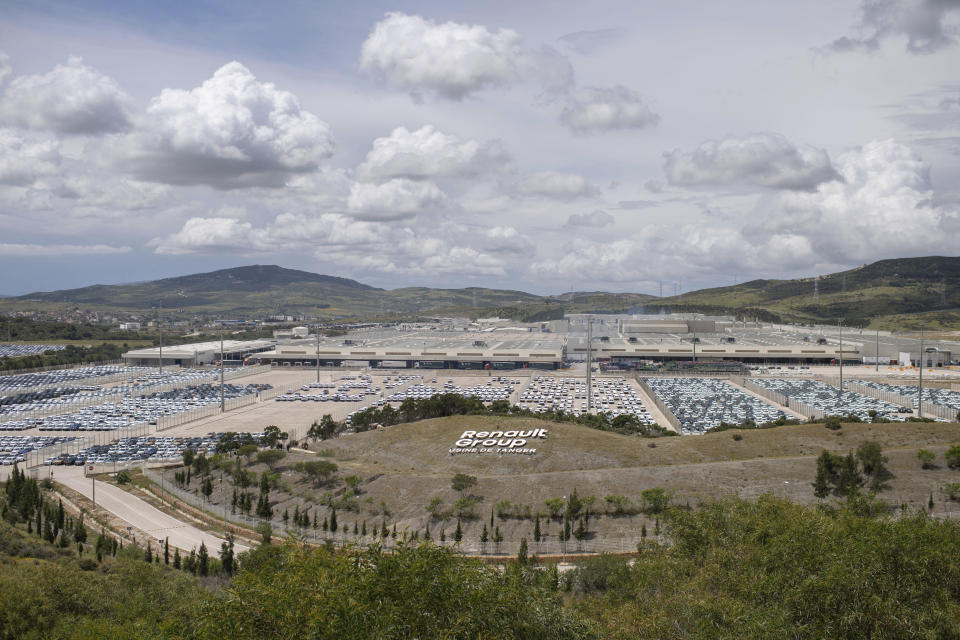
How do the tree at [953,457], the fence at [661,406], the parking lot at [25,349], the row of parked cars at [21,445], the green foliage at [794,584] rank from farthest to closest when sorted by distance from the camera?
the parking lot at [25,349], the fence at [661,406], the row of parked cars at [21,445], the tree at [953,457], the green foliage at [794,584]

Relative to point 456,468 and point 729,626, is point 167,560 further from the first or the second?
point 729,626

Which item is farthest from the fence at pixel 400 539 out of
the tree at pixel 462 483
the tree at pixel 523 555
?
the tree at pixel 462 483

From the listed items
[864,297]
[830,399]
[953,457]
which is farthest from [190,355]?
[864,297]

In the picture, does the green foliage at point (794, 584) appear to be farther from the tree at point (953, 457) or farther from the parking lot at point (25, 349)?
the parking lot at point (25, 349)

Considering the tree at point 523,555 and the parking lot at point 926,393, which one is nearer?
the tree at point 523,555

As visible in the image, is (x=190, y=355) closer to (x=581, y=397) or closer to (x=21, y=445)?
(x=21, y=445)

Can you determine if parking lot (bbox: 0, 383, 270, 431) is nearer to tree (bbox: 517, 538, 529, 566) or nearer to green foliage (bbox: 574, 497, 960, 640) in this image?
tree (bbox: 517, 538, 529, 566)
